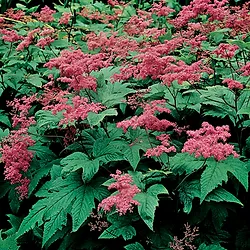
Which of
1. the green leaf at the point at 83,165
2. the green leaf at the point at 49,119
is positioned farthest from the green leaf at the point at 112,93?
the green leaf at the point at 83,165

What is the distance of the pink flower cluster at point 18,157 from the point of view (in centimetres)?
304

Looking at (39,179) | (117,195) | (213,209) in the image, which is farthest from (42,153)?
(213,209)

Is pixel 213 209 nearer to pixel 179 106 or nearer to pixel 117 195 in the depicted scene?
pixel 117 195

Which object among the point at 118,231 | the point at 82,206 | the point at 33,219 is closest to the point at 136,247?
the point at 118,231

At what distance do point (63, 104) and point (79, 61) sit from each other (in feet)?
1.33

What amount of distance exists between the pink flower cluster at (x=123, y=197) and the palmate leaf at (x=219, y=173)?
44 cm

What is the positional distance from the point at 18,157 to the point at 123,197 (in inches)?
43.6

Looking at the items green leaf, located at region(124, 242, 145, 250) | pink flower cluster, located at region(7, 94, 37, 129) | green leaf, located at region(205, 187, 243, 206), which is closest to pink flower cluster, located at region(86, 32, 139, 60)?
pink flower cluster, located at region(7, 94, 37, 129)

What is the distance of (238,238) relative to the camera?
9.62ft

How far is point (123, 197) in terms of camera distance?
242 cm

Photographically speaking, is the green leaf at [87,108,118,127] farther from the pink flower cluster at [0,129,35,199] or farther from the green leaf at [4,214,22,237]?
the green leaf at [4,214,22,237]

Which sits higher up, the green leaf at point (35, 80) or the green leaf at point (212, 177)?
the green leaf at point (35, 80)

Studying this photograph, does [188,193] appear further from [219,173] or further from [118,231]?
[118,231]

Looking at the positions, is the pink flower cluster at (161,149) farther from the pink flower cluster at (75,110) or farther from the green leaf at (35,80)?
the green leaf at (35,80)
